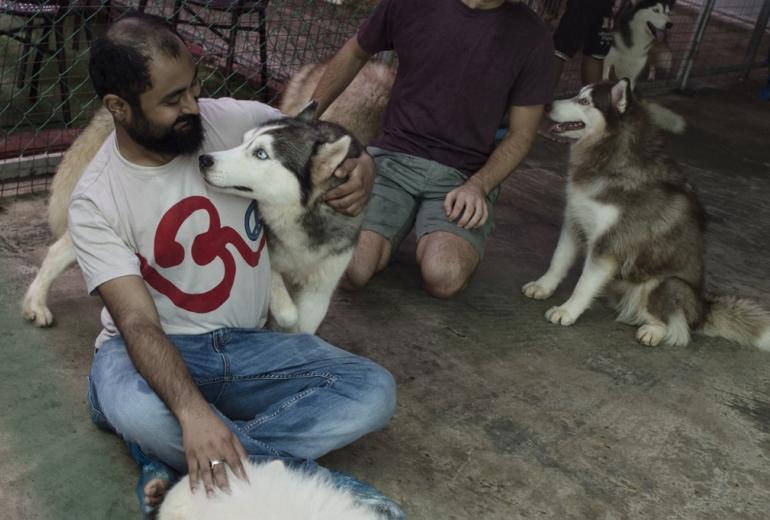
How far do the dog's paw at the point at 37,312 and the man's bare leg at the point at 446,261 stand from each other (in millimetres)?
1585

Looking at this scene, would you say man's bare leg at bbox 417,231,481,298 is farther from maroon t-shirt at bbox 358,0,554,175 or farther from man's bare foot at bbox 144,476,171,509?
man's bare foot at bbox 144,476,171,509

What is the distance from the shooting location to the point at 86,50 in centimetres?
464

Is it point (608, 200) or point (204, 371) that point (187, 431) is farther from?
point (608, 200)

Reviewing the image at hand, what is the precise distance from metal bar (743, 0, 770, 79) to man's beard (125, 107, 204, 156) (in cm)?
864

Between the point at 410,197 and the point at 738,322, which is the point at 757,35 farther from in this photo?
the point at 410,197

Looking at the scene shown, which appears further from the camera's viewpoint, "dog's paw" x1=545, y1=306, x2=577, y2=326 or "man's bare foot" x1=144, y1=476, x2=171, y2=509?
"dog's paw" x1=545, y1=306, x2=577, y2=326

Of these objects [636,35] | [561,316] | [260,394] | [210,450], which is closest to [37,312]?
[260,394]

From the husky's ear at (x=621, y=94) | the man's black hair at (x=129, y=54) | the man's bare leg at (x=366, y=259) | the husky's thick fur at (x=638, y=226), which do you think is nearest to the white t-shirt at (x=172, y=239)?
the man's black hair at (x=129, y=54)

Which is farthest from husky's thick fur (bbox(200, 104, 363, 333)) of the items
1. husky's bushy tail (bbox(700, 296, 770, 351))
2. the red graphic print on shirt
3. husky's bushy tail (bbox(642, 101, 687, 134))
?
husky's bushy tail (bbox(700, 296, 770, 351))

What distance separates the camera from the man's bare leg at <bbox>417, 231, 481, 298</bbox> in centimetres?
356

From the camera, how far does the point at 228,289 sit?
2551 mm

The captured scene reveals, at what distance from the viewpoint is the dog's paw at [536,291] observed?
4039mm

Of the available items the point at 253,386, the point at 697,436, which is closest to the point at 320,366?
the point at 253,386

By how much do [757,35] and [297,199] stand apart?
8.55 metres
